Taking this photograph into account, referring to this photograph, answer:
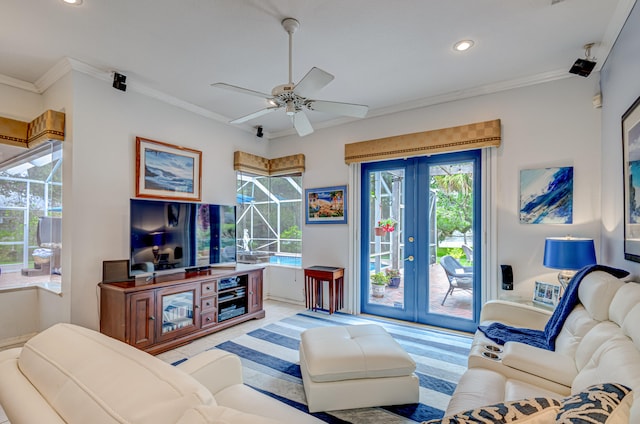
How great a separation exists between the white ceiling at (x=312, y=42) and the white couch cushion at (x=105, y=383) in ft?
7.26

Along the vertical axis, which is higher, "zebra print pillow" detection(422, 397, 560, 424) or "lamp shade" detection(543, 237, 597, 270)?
"lamp shade" detection(543, 237, 597, 270)

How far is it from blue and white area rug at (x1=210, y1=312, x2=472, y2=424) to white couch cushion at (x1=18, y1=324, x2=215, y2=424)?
1.63 m

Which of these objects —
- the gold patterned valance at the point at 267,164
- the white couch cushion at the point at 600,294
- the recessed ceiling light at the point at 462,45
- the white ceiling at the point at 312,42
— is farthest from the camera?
the gold patterned valance at the point at 267,164

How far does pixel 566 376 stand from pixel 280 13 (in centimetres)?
283

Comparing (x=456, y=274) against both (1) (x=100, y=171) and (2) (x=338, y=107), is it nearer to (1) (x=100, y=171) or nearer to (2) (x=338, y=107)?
(2) (x=338, y=107)

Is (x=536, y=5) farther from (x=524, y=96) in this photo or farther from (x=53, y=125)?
(x=53, y=125)

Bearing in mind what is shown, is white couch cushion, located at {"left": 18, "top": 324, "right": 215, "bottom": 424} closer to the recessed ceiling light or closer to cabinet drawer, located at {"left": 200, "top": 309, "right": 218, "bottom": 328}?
cabinet drawer, located at {"left": 200, "top": 309, "right": 218, "bottom": 328}

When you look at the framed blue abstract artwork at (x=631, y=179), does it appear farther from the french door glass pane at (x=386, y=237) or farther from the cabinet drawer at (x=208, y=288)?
the cabinet drawer at (x=208, y=288)

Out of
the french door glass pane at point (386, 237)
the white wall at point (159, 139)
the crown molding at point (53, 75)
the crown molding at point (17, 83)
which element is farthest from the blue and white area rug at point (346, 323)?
the crown molding at point (17, 83)

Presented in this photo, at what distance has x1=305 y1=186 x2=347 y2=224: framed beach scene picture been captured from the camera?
4.36m

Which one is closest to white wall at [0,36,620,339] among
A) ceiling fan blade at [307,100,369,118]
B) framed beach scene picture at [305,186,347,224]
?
framed beach scene picture at [305,186,347,224]

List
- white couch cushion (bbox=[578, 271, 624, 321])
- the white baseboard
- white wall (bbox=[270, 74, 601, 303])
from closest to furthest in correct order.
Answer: white couch cushion (bbox=[578, 271, 624, 321]) < white wall (bbox=[270, 74, 601, 303]) < the white baseboard

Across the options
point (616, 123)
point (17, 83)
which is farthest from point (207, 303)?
point (616, 123)

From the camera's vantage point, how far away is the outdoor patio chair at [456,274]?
11.7 ft
